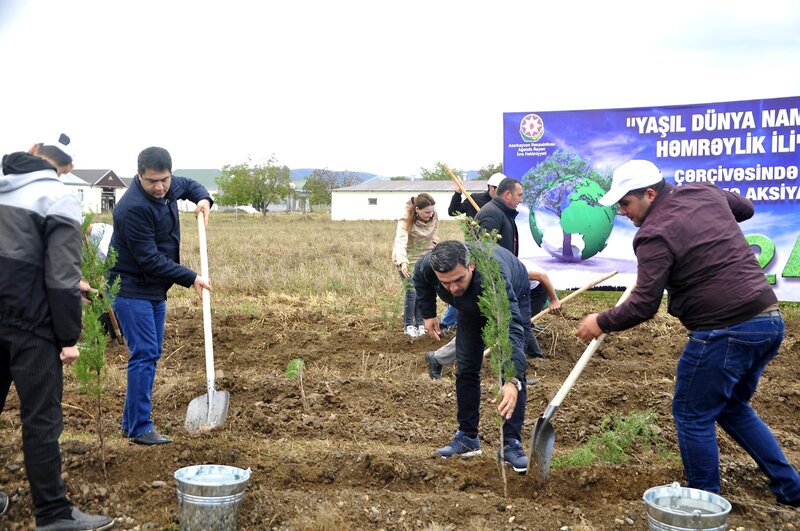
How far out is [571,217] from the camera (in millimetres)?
11953

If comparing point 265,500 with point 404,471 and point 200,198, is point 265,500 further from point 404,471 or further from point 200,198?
point 200,198

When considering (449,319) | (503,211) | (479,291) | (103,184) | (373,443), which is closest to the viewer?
(479,291)

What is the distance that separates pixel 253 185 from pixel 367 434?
202 feet

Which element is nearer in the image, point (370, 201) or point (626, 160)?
point (626, 160)

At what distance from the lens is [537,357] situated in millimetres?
8406

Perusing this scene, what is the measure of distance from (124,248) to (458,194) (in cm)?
497

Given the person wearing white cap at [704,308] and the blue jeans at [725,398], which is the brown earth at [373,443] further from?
the person wearing white cap at [704,308]

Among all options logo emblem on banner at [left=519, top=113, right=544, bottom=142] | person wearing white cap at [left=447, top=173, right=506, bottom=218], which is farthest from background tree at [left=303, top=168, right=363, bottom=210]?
person wearing white cap at [left=447, top=173, right=506, bottom=218]

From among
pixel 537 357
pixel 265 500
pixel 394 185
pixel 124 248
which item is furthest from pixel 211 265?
pixel 394 185

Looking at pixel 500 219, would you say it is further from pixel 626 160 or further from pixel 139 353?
pixel 626 160

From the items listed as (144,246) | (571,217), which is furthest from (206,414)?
(571,217)

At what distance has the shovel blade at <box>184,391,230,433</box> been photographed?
5824 millimetres

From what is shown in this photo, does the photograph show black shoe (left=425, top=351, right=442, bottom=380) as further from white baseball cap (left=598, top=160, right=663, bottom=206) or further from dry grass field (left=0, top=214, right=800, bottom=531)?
white baseball cap (left=598, top=160, right=663, bottom=206)

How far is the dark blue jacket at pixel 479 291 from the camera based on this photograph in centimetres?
484
